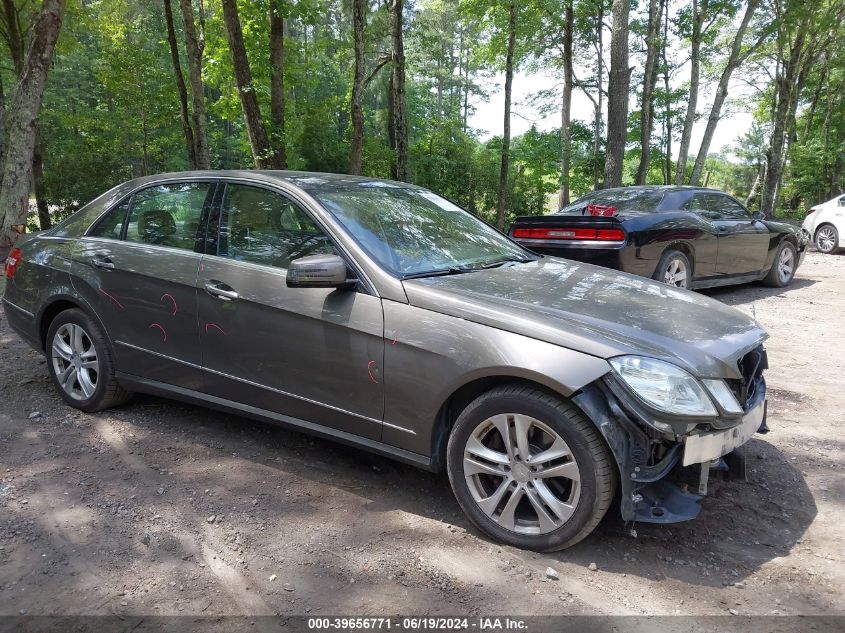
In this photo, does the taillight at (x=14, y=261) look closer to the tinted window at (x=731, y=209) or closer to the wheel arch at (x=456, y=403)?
the wheel arch at (x=456, y=403)

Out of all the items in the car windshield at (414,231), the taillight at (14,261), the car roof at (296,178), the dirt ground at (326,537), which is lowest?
the dirt ground at (326,537)

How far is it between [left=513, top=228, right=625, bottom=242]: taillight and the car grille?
3.97m

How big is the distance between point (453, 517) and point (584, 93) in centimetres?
2749

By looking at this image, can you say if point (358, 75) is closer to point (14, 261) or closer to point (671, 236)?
point (671, 236)

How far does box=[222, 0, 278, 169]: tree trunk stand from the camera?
10836mm

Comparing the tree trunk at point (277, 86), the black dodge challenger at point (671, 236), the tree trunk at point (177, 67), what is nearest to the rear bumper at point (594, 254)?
the black dodge challenger at point (671, 236)

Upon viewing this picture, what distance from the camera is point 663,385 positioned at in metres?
2.56

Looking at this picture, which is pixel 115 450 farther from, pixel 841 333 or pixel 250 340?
pixel 841 333

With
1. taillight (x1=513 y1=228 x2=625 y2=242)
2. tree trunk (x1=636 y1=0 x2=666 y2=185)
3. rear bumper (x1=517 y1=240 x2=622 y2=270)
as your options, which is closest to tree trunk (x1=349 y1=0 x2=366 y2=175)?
taillight (x1=513 y1=228 x2=625 y2=242)

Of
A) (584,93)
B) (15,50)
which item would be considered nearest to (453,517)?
(15,50)

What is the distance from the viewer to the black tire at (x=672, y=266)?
7.35 m

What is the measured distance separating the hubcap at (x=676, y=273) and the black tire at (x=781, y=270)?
2.43 m

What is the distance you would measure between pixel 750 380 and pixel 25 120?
11422 millimetres

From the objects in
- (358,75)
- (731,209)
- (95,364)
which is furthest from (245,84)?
(731,209)
